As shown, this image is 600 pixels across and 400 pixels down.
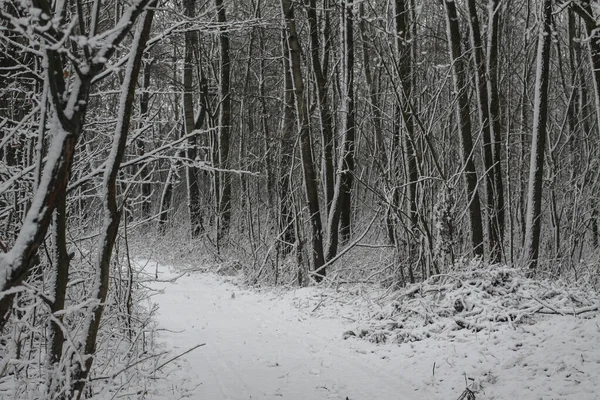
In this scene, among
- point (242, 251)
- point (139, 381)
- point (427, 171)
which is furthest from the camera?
point (242, 251)

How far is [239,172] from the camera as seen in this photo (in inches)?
181

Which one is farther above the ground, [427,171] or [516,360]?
[427,171]

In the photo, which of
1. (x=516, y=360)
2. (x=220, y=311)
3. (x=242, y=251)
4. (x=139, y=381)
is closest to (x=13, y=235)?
(x=139, y=381)

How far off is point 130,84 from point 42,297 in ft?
4.94

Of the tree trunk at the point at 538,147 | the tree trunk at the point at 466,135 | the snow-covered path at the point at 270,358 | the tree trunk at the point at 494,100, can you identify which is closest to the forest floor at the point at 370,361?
the snow-covered path at the point at 270,358

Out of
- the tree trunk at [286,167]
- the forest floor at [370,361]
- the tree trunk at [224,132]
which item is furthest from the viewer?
the tree trunk at [224,132]

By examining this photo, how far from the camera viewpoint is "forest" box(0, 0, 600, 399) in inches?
120

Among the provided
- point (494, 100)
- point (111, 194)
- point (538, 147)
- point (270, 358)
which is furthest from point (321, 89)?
point (111, 194)

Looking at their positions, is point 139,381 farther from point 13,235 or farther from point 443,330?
point 443,330

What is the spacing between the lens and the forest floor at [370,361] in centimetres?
491

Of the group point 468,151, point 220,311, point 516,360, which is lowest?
point 220,311

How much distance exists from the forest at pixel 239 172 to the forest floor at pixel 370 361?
0.89 m

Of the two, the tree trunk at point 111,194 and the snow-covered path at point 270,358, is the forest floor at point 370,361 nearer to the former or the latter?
the snow-covered path at point 270,358

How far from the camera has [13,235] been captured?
5301mm
